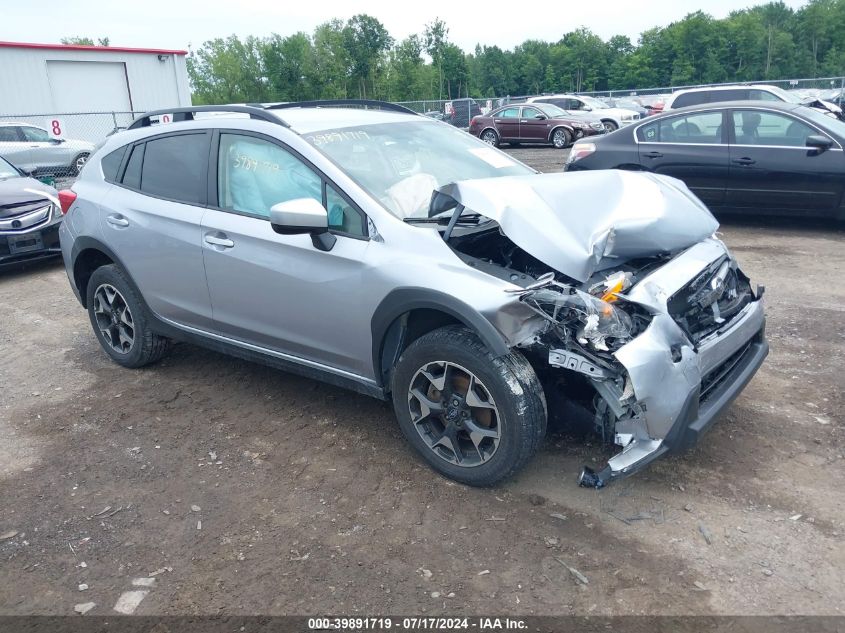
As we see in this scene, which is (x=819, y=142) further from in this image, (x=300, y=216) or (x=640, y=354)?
(x=300, y=216)

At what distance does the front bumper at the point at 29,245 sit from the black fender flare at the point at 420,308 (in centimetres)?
629

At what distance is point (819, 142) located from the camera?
8023 mm

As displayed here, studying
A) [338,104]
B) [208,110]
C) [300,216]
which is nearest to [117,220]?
[208,110]

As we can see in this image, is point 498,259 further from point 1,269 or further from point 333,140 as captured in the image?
point 1,269

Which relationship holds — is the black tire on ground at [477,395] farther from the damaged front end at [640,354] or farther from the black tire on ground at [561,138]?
the black tire on ground at [561,138]

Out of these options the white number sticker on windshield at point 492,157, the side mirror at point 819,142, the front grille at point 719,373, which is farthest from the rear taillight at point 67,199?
the side mirror at point 819,142

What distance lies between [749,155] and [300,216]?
6.86 m

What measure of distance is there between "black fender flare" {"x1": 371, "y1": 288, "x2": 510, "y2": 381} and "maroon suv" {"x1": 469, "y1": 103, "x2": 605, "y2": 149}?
66.2ft

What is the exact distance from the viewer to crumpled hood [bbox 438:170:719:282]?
3277 millimetres

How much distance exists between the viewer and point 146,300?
4820mm

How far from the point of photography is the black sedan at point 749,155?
8.05m

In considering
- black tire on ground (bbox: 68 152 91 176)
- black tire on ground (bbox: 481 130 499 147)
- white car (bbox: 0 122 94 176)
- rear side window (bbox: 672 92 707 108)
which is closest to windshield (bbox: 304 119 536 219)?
rear side window (bbox: 672 92 707 108)

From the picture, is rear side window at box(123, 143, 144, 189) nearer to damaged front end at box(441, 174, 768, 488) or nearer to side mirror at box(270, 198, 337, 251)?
side mirror at box(270, 198, 337, 251)

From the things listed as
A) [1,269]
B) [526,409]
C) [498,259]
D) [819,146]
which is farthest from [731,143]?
[1,269]
